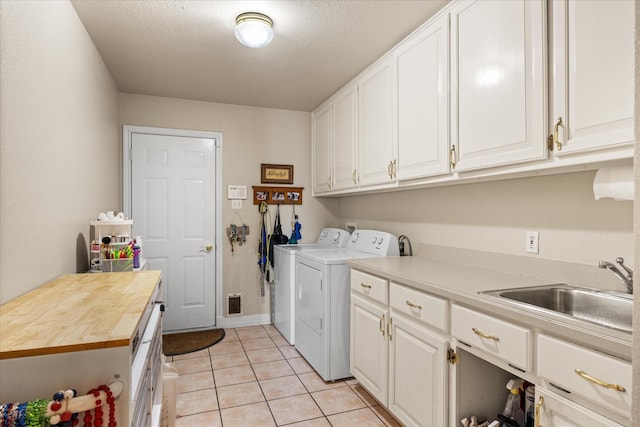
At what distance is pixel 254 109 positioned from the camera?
12.8ft

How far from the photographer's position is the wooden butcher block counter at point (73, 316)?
87 centimetres

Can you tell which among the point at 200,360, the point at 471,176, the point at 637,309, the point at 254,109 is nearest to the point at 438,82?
the point at 471,176

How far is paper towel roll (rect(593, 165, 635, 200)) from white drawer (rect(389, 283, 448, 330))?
0.75 meters

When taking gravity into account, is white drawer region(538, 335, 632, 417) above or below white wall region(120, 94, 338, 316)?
below

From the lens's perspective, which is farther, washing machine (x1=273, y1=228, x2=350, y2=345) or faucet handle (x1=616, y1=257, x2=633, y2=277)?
washing machine (x1=273, y1=228, x2=350, y2=345)

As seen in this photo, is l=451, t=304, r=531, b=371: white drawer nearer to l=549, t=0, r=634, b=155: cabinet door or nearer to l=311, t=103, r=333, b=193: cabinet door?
l=549, t=0, r=634, b=155: cabinet door

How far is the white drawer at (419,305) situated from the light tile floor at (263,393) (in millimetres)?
758

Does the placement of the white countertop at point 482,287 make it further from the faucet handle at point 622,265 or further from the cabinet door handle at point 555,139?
the cabinet door handle at point 555,139

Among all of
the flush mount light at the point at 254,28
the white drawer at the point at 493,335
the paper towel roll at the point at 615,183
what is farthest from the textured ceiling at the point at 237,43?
the white drawer at the point at 493,335

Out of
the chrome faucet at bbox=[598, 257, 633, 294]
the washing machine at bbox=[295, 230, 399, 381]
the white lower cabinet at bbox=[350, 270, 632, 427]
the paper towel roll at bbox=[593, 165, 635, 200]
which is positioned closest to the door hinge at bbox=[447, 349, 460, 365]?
the white lower cabinet at bbox=[350, 270, 632, 427]

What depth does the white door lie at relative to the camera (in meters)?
3.50

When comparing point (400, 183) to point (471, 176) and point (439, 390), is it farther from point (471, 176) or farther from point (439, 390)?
point (439, 390)

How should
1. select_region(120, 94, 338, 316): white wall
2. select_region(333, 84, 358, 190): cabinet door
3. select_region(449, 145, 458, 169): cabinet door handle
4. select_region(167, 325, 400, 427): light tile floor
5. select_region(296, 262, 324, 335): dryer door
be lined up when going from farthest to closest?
1. select_region(120, 94, 338, 316): white wall
2. select_region(333, 84, 358, 190): cabinet door
3. select_region(296, 262, 324, 335): dryer door
4. select_region(167, 325, 400, 427): light tile floor
5. select_region(449, 145, 458, 169): cabinet door handle

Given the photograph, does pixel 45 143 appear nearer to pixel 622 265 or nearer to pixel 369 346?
pixel 369 346
